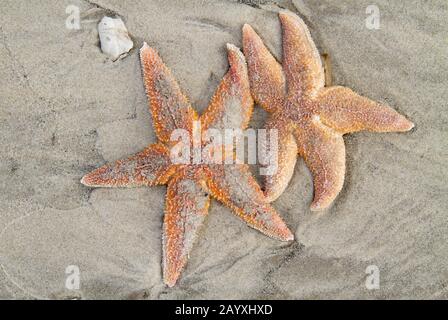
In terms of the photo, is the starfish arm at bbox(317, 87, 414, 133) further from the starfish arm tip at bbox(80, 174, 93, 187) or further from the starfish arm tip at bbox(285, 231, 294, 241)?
the starfish arm tip at bbox(80, 174, 93, 187)

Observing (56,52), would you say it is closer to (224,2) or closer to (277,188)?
(224,2)

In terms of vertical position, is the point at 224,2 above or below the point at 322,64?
above

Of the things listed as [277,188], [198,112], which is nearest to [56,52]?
[198,112]

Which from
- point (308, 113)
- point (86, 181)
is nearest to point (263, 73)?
point (308, 113)

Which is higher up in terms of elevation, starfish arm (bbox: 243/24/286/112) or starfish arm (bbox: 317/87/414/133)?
starfish arm (bbox: 243/24/286/112)

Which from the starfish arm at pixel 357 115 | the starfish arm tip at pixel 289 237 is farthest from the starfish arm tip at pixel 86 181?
the starfish arm at pixel 357 115

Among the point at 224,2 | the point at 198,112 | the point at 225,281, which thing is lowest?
the point at 225,281

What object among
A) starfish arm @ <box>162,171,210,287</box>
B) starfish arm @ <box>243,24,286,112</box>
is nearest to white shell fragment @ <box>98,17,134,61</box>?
starfish arm @ <box>243,24,286,112</box>
